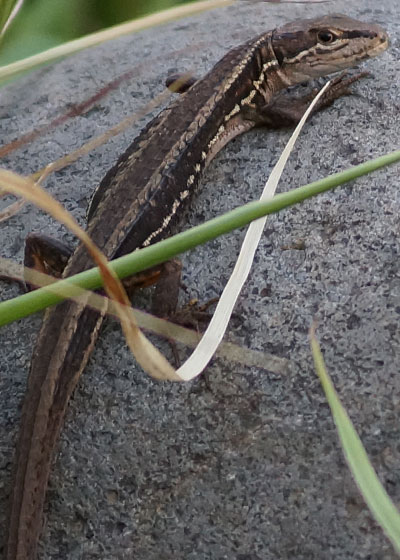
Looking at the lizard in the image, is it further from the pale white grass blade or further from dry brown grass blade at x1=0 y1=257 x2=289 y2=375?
the pale white grass blade

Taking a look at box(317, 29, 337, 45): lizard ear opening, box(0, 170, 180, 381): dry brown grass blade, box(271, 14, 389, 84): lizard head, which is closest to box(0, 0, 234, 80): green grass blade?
box(0, 170, 180, 381): dry brown grass blade

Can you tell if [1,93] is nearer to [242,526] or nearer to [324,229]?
[324,229]

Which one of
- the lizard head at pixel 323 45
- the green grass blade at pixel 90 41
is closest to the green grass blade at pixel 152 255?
the green grass blade at pixel 90 41

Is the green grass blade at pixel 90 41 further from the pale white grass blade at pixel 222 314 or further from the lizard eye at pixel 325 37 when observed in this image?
the lizard eye at pixel 325 37

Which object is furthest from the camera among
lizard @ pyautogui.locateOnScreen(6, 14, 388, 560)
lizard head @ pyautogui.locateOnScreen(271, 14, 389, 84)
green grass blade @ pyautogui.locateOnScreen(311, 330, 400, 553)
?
lizard head @ pyautogui.locateOnScreen(271, 14, 389, 84)

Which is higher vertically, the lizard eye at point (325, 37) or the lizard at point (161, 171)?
the lizard eye at point (325, 37)

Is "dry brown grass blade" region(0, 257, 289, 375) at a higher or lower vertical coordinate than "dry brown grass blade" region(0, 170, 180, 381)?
higher

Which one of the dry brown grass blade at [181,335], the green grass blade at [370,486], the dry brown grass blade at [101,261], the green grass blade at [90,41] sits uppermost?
the green grass blade at [90,41]
